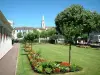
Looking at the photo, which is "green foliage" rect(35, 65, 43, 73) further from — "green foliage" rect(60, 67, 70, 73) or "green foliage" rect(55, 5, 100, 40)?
"green foliage" rect(55, 5, 100, 40)

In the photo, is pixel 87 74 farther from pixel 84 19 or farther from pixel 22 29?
pixel 22 29

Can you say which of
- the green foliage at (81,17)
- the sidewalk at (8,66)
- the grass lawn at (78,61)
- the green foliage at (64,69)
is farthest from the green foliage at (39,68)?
the green foliage at (81,17)

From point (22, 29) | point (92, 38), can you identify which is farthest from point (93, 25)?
point (22, 29)

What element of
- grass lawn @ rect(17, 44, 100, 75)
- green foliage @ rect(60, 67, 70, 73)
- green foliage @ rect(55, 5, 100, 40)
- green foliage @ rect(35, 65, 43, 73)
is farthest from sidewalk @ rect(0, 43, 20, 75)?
green foliage @ rect(55, 5, 100, 40)

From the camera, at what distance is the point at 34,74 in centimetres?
1298

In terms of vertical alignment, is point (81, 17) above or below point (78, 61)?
above

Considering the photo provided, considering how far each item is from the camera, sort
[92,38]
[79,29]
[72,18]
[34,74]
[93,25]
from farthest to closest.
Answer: [92,38]
[72,18]
[93,25]
[79,29]
[34,74]

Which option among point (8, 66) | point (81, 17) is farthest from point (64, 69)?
point (81, 17)

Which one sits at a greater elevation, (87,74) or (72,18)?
(72,18)

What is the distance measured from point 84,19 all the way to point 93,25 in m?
3.16

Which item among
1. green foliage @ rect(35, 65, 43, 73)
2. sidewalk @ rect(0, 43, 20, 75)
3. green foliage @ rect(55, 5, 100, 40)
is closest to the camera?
green foliage @ rect(35, 65, 43, 73)

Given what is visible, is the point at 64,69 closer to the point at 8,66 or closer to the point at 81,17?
the point at 8,66

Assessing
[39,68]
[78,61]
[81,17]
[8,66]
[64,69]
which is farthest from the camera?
[81,17]

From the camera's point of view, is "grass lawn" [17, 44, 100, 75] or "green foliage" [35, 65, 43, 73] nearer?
"green foliage" [35, 65, 43, 73]
